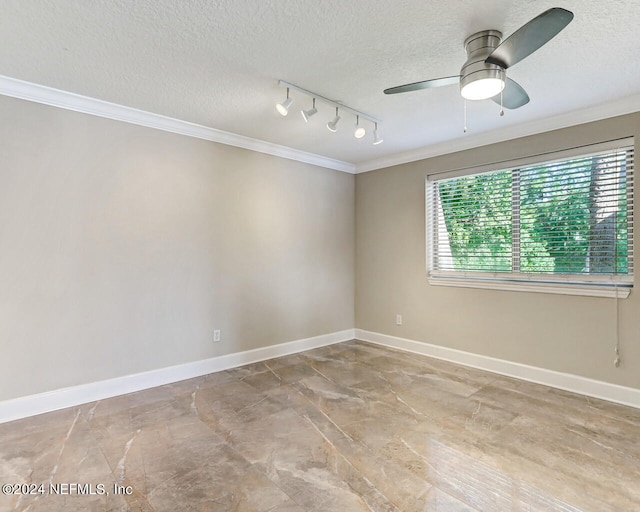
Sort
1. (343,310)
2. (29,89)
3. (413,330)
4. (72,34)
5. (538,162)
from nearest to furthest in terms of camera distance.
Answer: (72,34) < (29,89) < (538,162) < (413,330) < (343,310)

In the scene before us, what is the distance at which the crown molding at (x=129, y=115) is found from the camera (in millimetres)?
2550

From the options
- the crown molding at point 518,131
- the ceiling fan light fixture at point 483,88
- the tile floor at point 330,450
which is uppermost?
the crown molding at point 518,131

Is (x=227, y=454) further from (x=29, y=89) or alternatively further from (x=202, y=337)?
(x=29, y=89)

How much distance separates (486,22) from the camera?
189 centimetres

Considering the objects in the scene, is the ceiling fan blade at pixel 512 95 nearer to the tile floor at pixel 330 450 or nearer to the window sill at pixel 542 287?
the window sill at pixel 542 287

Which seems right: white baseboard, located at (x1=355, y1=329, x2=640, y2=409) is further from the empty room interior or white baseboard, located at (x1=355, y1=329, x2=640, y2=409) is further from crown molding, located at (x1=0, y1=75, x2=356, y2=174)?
crown molding, located at (x1=0, y1=75, x2=356, y2=174)

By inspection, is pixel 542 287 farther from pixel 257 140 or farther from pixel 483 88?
pixel 257 140

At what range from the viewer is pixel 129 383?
9.96 feet

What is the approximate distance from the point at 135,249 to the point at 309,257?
2.05 meters

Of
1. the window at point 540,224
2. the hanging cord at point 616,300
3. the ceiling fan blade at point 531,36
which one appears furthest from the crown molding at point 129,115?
the hanging cord at point 616,300

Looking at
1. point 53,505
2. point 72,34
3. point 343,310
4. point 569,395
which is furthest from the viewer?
point 343,310

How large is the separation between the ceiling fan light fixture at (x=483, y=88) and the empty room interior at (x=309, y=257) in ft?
0.07

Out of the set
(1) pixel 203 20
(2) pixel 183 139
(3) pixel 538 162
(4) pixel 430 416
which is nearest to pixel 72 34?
(1) pixel 203 20

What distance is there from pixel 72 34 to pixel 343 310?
3.95m
